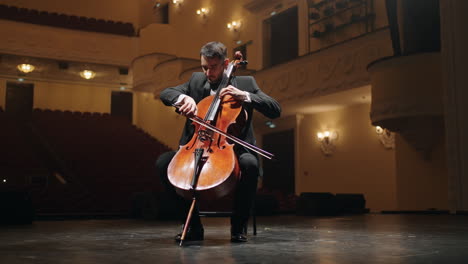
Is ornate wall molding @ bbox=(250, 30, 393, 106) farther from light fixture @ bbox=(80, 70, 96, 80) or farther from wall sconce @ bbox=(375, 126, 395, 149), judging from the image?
light fixture @ bbox=(80, 70, 96, 80)

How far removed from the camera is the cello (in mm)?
2152

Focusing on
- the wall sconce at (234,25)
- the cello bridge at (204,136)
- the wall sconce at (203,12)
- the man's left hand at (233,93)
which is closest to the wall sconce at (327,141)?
the wall sconce at (234,25)

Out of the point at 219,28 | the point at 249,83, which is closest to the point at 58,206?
the point at 249,83

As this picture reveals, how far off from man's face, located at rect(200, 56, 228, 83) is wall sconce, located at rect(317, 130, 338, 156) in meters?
8.88

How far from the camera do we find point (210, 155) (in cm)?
221

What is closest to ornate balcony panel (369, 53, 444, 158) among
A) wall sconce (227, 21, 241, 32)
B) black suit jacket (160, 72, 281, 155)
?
black suit jacket (160, 72, 281, 155)

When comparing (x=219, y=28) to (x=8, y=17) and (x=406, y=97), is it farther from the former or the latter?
(x=406, y=97)

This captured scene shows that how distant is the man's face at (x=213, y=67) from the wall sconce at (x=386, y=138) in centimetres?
758

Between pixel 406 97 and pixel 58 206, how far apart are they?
5034 millimetres

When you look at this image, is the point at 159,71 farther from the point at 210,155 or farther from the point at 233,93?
the point at 210,155

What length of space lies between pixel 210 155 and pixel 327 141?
9.36 meters

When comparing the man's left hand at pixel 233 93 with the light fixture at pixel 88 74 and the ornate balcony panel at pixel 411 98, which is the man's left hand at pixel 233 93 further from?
the light fixture at pixel 88 74

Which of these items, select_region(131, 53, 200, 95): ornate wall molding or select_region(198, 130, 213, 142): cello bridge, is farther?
select_region(131, 53, 200, 95): ornate wall molding

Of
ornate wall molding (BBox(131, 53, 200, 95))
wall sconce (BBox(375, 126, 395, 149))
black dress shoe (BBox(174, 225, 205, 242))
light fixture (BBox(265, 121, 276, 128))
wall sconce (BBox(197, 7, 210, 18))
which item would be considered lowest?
black dress shoe (BBox(174, 225, 205, 242))
